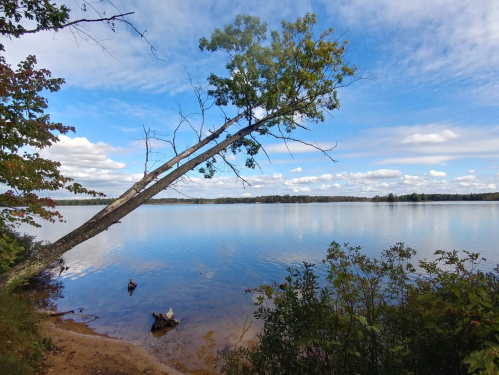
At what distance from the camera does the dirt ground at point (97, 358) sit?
268 inches

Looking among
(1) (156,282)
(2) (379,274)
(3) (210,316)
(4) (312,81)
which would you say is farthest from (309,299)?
(1) (156,282)

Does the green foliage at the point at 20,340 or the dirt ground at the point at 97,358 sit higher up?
the green foliage at the point at 20,340

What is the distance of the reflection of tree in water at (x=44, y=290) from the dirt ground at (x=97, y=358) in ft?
17.3

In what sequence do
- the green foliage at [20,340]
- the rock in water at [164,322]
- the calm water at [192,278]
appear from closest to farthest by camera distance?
the green foliage at [20,340], the calm water at [192,278], the rock in water at [164,322]

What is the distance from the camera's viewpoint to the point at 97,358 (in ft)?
24.7

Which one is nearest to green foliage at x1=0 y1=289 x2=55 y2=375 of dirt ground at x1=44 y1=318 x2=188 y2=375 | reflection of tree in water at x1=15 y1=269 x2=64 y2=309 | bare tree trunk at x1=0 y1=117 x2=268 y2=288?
dirt ground at x1=44 y1=318 x2=188 y2=375

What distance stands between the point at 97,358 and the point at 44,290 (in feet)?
36.8

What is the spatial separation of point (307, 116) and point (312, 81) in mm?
1050

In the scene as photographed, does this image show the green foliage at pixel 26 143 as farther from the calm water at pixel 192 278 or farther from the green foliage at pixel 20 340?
the calm water at pixel 192 278

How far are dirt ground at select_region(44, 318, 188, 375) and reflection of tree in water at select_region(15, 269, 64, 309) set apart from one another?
528 cm

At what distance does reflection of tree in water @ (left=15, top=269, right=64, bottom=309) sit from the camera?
1362 centimetres

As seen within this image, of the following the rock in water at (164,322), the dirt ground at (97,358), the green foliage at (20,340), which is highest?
the green foliage at (20,340)

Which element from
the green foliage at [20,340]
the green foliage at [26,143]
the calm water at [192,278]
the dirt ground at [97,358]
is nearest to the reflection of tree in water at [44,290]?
the calm water at [192,278]

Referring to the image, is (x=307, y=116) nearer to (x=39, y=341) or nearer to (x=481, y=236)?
(x=39, y=341)
